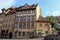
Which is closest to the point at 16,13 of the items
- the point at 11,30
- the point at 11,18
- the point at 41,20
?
the point at 11,18

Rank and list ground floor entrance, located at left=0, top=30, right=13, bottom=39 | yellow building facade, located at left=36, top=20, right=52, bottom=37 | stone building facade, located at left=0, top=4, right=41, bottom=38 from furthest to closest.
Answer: ground floor entrance, located at left=0, top=30, right=13, bottom=39 < stone building facade, located at left=0, top=4, right=41, bottom=38 < yellow building facade, located at left=36, top=20, right=52, bottom=37

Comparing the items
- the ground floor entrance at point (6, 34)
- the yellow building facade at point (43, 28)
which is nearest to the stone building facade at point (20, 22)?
the ground floor entrance at point (6, 34)

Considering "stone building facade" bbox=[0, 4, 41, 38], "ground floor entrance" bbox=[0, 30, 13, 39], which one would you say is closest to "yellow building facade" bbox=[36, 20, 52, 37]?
"stone building facade" bbox=[0, 4, 41, 38]

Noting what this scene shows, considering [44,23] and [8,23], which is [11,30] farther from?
[44,23]

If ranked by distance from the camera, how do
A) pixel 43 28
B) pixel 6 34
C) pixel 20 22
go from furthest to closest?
pixel 6 34 < pixel 20 22 < pixel 43 28

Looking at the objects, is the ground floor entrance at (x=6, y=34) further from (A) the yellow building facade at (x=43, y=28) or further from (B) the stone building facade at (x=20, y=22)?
(A) the yellow building facade at (x=43, y=28)

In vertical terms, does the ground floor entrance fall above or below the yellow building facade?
below

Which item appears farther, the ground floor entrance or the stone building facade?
the ground floor entrance

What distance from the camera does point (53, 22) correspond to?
2290 inches

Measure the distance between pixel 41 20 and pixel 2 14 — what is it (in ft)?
55.8

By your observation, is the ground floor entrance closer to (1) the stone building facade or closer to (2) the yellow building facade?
(1) the stone building facade

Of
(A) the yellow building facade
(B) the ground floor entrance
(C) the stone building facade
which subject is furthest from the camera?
(B) the ground floor entrance

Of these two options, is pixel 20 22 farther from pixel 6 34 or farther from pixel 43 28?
pixel 43 28

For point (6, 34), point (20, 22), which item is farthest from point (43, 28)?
point (6, 34)
